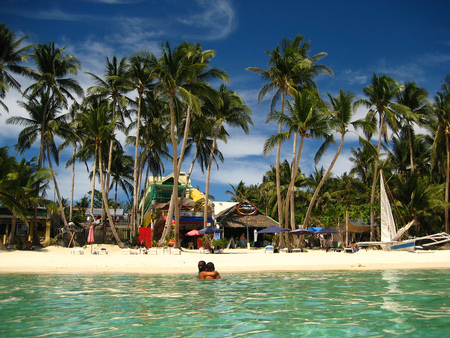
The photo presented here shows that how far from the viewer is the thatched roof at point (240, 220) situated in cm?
3322

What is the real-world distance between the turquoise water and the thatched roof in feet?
72.2

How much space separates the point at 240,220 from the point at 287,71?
13528 millimetres

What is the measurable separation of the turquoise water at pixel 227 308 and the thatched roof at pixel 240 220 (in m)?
22.0

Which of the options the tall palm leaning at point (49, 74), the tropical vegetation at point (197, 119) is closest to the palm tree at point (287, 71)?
the tropical vegetation at point (197, 119)

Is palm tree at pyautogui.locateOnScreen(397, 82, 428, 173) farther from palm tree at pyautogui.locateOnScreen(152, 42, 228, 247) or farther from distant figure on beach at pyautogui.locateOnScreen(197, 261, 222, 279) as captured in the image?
distant figure on beach at pyautogui.locateOnScreen(197, 261, 222, 279)

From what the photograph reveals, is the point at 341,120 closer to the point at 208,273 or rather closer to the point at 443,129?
the point at 443,129

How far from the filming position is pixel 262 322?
6004 mm

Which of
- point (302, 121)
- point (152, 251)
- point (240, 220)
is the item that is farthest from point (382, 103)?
point (152, 251)

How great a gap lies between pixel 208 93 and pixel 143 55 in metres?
4.87

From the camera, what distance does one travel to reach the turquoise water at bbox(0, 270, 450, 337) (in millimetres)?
5484

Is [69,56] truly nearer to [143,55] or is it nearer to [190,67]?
[143,55]

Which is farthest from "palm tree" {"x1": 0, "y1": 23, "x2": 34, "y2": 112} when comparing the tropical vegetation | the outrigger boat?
the outrigger boat

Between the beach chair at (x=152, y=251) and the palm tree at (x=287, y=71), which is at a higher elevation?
the palm tree at (x=287, y=71)

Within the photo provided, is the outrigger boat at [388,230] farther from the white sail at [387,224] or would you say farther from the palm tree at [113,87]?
the palm tree at [113,87]
